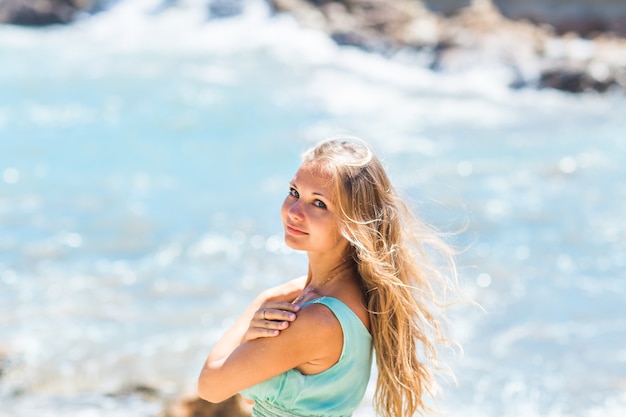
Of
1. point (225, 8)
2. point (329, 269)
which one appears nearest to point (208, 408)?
point (329, 269)

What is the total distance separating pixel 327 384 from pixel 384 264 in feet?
1.10

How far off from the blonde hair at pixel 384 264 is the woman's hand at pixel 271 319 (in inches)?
9.2

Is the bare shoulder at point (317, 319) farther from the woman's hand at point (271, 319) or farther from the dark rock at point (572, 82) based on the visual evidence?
the dark rock at point (572, 82)

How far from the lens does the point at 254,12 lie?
66.3ft

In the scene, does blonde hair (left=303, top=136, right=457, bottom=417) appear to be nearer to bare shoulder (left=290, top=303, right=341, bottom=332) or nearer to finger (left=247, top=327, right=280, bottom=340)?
bare shoulder (left=290, top=303, right=341, bottom=332)

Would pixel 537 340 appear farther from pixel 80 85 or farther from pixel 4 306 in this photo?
pixel 80 85

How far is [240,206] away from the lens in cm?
908

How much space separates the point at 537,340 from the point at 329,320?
14.2ft

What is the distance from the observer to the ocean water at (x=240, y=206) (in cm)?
551

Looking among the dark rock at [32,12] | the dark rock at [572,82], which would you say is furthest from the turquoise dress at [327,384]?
the dark rock at [32,12]

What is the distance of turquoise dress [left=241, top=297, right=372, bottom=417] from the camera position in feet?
6.95

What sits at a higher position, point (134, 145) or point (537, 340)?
point (537, 340)

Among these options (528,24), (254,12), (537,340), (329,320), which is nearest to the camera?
(329,320)

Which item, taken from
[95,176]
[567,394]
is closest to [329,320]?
[567,394]
